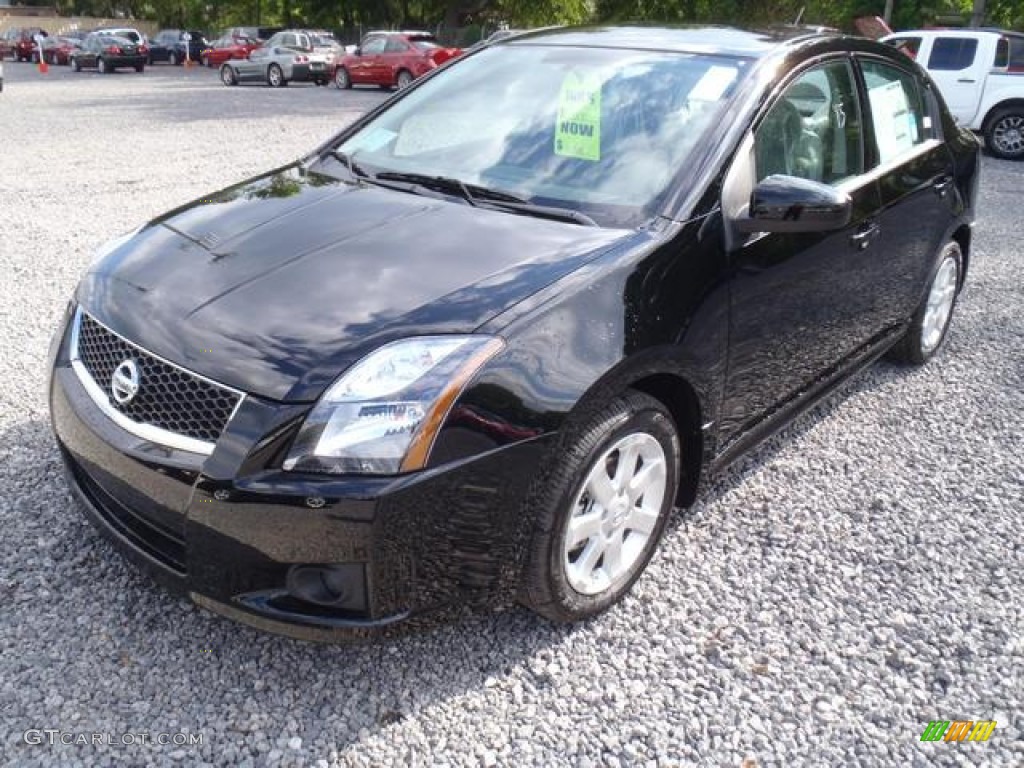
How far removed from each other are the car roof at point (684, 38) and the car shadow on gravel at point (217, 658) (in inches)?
84.7

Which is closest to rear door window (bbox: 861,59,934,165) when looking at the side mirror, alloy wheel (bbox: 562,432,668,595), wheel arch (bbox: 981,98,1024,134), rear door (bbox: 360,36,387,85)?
the side mirror

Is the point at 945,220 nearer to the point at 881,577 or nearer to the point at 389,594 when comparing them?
the point at 881,577

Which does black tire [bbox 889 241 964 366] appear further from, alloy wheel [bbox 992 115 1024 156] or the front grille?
alloy wheel [bbox 992 115 1024 156]

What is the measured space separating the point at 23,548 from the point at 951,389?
4.28 m

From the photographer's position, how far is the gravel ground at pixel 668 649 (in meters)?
2.29

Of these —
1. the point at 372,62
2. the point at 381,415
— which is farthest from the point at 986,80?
the point at 372,62

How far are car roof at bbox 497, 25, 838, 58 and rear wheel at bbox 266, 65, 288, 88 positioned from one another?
23.6m

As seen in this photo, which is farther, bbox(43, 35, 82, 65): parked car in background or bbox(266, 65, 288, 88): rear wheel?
bbox(43, 35, 82, 65): parked car in background

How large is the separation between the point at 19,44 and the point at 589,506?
48955 millimetres

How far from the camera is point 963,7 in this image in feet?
103

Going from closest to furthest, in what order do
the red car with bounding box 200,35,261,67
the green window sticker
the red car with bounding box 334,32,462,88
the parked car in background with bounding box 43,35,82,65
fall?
the green window sticker
the red car with bounding box 334,32,462,88
the red car with bounding box 200,35,261,67
the parked car in background with bounding box 43,35,82,65

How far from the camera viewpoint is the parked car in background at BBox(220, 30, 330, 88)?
25125mm

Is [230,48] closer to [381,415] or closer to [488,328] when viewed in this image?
[488,328]

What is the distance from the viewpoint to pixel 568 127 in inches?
123
